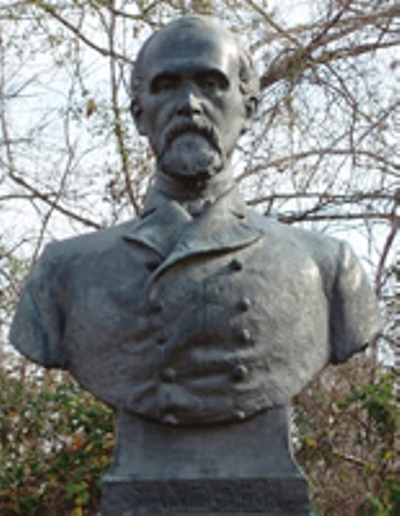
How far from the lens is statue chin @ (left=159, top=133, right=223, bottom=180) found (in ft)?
9.04

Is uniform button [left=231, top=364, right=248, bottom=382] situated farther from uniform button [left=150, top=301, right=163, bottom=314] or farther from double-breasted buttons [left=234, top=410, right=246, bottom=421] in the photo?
uniform button [left=150, top=301, right=163, bottom=314]

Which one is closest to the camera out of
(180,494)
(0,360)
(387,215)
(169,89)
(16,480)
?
(180,494)

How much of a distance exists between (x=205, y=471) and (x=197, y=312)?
0.41m

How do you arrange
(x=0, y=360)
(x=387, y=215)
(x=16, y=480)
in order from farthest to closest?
(x=387, y=215), (x=0, y=360), (x=16, y=480)

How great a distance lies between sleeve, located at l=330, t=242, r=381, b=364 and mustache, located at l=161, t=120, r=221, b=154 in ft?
1.62

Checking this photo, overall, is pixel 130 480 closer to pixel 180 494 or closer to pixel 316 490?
pixel 180 494

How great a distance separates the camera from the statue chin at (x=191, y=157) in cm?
275

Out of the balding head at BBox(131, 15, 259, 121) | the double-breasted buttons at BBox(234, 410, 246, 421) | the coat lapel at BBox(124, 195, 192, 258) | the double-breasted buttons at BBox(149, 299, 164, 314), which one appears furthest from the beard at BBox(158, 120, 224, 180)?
the double-breasted buttons at BBox(234, 410, 246, 421)

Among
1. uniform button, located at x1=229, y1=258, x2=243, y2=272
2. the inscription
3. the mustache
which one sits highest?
the mustache

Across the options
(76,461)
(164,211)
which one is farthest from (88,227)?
(164,211)

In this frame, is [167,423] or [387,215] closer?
[167,423]

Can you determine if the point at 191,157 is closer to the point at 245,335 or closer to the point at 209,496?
the point at 245,335

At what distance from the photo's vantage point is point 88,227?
769 centimetres

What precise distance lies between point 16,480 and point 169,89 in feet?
12.2
